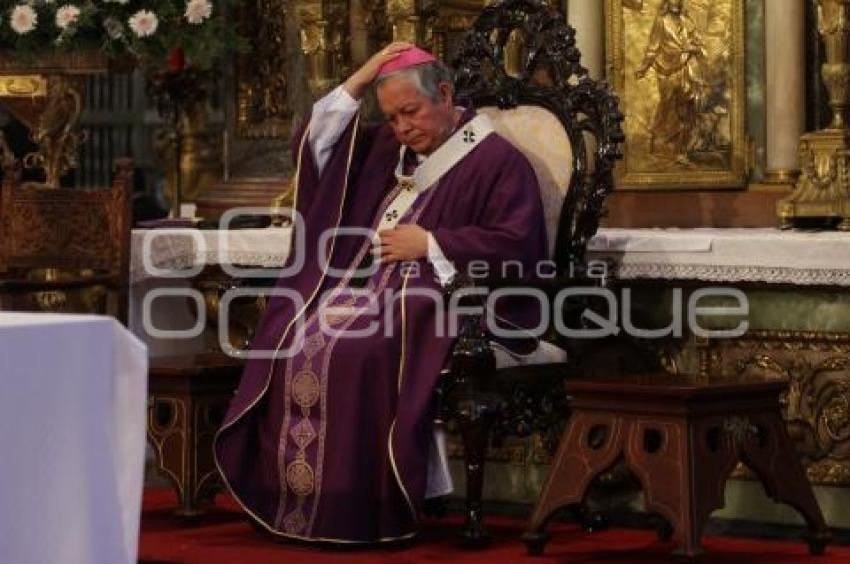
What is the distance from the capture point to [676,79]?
8242 millimetres

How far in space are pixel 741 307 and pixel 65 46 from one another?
297 centimetres

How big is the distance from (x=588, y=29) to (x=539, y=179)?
1509 millimetres

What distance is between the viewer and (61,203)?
24.8 feet

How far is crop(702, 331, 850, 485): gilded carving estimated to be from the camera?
22.1 ft

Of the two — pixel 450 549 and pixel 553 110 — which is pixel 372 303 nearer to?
pixel 450 549

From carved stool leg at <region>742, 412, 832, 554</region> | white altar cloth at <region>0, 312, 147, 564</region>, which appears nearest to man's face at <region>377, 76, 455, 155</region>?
carved stool leg at <region>742, 412, 832, 554</region>

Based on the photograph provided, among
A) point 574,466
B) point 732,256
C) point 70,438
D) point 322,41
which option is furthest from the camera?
point 322,41

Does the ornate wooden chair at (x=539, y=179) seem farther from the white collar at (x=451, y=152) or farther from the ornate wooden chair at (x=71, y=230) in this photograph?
the ornate wooden chair at (x=71, y=230)

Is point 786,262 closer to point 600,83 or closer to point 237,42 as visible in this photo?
point 600,83

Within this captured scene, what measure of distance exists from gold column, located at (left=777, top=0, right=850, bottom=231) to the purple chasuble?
0.99 meters

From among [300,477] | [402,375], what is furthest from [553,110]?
[300,477]

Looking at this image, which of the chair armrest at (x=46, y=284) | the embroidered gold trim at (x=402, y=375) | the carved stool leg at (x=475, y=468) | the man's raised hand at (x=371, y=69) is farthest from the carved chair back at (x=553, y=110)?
the chair armrest at (x=46, y=284)

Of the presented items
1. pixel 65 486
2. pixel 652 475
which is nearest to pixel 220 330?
pixel 652 475

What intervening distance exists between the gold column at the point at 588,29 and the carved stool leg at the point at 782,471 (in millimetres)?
2415
